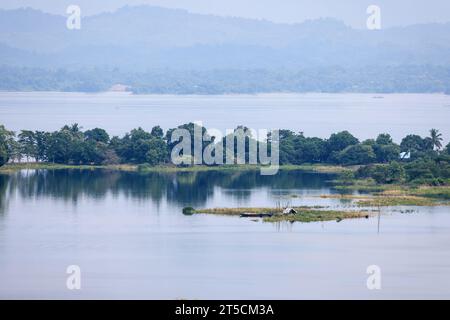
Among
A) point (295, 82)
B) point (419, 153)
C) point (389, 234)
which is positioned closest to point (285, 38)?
point (295, 82)

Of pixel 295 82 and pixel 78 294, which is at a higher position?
pixel 295 82

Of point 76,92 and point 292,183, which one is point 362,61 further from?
point 292,183

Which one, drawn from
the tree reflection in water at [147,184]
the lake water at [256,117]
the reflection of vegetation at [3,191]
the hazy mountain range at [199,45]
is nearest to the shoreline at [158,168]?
the tree reflection in water at [147,184]

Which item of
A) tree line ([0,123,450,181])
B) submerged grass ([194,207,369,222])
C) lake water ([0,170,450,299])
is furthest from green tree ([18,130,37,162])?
submerged grass ([194,207,369,222])

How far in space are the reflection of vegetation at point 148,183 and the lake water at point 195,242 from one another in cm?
3

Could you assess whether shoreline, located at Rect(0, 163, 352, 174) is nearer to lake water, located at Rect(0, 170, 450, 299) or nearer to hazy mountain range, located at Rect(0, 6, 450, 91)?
lake water, located at Rect(0, 170, 450, 299)

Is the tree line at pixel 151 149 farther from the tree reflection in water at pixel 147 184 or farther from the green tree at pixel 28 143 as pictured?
the tree reflection in water at pixel 147 184

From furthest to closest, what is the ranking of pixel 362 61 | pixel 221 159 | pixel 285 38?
pixel 285 38, pixel 362 61, pixel 221 159

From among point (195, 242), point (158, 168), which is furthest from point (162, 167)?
point (195, 242)

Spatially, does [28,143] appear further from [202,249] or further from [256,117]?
[256,117]

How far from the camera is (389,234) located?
80.7ft

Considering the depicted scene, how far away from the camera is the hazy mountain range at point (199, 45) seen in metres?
160

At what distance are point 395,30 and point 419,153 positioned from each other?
140321mm

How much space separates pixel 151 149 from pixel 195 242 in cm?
1694
